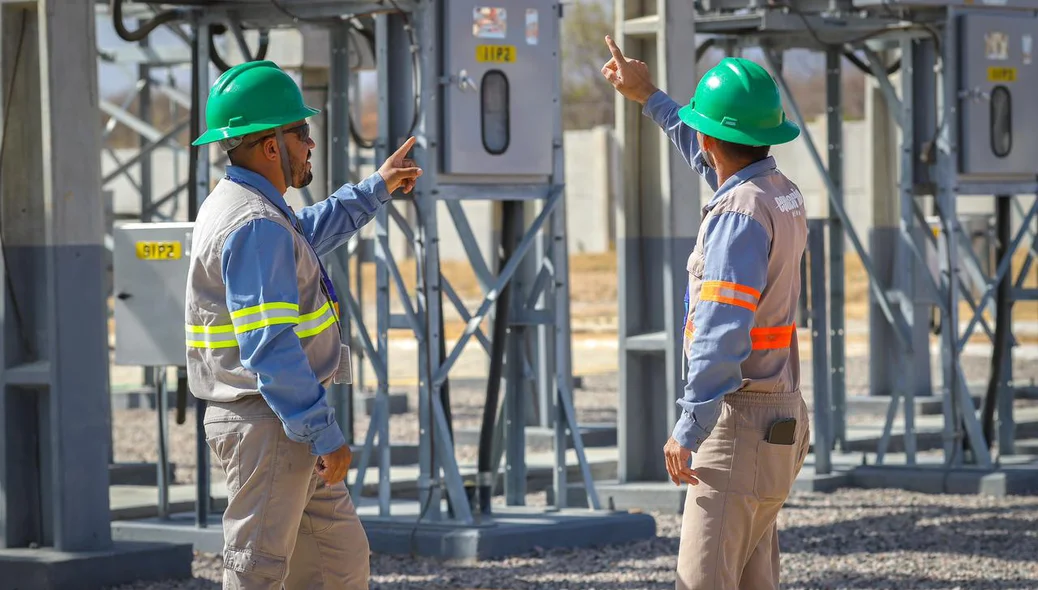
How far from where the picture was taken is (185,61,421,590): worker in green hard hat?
5.02 metres

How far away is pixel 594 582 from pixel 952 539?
97.8 inches

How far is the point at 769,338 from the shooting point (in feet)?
17.3

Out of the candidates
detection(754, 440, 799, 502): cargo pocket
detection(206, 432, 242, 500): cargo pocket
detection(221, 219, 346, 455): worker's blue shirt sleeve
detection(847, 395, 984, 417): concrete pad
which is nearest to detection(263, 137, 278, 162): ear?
detection(221, 219, 346, 455): worker's blue shirt sleeve

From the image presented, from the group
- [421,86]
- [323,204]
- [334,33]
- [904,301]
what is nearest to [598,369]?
[904,301]

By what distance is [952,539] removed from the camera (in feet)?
32.6

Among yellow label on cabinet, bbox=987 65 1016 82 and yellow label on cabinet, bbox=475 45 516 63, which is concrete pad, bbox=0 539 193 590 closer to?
yellow label on cabinet, bbox=475 45 516 63

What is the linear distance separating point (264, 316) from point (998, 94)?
26.6ft

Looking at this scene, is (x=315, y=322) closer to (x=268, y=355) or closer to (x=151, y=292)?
(x=268, y=355)

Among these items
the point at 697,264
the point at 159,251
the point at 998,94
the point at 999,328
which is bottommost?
the point at 999,328

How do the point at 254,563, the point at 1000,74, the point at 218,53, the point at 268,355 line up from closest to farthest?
the point at 268,355 → the point at 254,563 → the point at 218,53 → the point at 1000,74

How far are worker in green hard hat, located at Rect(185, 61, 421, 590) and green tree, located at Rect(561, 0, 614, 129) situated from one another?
51311 millimetres

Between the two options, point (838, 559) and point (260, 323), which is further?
point (838, 559)

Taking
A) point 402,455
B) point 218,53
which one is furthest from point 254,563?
point 402,455

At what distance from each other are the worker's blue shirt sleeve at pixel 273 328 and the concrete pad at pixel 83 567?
347 centimetres
